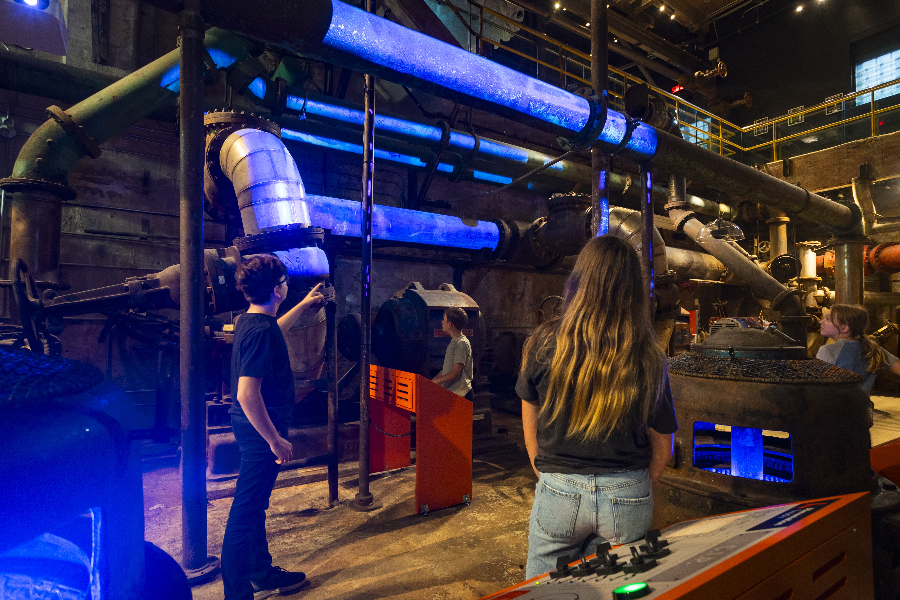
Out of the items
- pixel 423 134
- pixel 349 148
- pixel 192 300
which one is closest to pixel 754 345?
pixel 192 300

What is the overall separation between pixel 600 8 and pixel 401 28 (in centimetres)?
280

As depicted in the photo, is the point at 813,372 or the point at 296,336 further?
the point at 296,336

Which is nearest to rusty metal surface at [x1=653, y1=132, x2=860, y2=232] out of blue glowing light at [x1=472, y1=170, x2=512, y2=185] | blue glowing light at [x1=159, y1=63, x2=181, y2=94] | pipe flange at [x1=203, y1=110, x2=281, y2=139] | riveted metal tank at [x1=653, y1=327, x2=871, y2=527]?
blue glowing light at [x1=472, y1=170, x2=512, y2=185]

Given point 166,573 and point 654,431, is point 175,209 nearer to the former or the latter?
point 166,573

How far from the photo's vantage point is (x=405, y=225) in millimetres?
6848

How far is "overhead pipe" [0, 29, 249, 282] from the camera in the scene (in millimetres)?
4914

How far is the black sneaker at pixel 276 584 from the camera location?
2.90 m

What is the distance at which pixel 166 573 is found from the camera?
132 cm

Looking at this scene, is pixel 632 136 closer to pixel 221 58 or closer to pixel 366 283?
pixel 366 283

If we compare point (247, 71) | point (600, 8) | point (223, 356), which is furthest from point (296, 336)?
point (600, 8)

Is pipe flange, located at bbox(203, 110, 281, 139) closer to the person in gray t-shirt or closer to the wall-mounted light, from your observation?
the wall-mounted light

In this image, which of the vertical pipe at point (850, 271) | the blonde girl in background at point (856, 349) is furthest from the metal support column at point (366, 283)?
the vertical pipe at point (850, 271)

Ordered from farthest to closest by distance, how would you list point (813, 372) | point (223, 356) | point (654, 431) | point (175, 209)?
point (175, 209) < point (223, 356) < point (813, 372) < point (654, 431)

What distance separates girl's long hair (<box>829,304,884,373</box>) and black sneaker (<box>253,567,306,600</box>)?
547 centimetres
